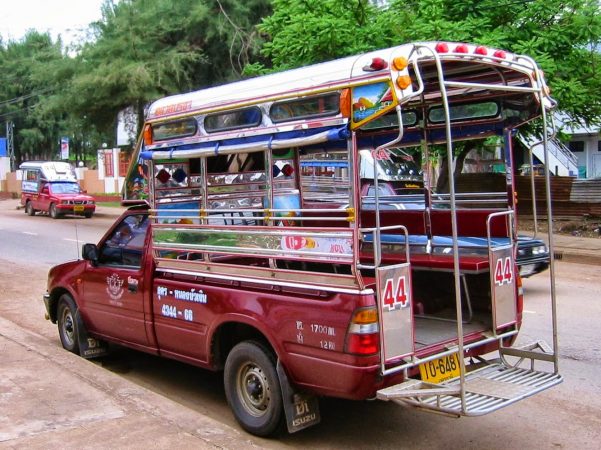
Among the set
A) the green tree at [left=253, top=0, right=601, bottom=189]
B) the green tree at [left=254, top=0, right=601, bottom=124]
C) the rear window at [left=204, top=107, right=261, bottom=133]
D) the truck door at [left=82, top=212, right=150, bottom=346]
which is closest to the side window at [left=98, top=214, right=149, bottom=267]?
the truck door at [left=82, top=212, right=150, bottom=346]

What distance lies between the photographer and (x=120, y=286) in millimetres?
6047

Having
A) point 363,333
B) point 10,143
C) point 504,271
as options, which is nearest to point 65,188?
point 10,143

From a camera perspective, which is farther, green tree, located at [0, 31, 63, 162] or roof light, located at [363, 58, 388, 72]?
green tree, located at [0, 31, 63, 162]

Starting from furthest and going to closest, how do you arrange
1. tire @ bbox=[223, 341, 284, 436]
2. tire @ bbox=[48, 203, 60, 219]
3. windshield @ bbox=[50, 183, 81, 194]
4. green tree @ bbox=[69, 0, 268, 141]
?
windshield @ bbox=[50, 183, 81, 194] < tire @ bbox=[48, 203, 60, 219] < green tree @ bbox=[69, 0, 268, 141] < tire @ bbox=[223, 341, 284, 436]

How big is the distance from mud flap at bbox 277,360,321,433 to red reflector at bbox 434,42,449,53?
7.48 ft

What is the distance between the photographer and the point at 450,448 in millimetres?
4641

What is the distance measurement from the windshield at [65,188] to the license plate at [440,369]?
28633 mm

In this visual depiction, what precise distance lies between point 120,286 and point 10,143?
5236cm

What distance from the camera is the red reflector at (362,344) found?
4059 mm

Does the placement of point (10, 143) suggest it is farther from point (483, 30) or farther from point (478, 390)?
point (478, 390)

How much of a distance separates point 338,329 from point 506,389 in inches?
50.6

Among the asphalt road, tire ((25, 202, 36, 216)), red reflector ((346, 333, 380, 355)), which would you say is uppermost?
tire ((25, 202, 36, 216))

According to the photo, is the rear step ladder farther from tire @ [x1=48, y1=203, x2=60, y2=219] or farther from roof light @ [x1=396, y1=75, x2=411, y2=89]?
tire @ [x1=48, y1=203, x2=60, y2=219]

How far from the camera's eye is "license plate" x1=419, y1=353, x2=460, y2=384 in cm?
445
